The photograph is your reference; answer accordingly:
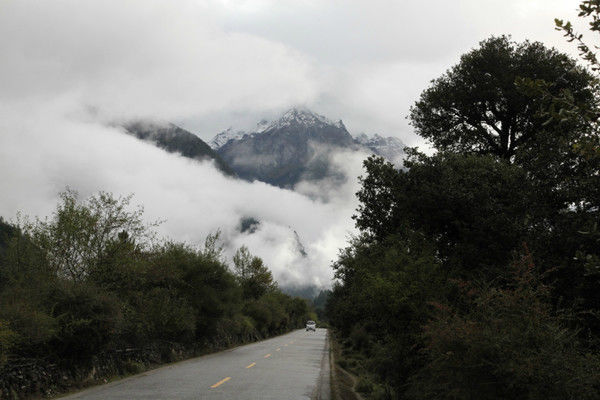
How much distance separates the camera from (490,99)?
23016 millimetres

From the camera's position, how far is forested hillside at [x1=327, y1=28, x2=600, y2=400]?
279 inches

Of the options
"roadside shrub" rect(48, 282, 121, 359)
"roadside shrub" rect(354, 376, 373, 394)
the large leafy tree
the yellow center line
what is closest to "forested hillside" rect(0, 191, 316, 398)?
"roadside shrub" rect(48, 282, 121, 359)

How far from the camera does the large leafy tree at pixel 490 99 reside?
72.6 ft

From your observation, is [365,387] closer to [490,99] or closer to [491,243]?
[491,243]

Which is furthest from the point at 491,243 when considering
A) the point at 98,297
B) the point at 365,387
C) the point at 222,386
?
the point at 98,297

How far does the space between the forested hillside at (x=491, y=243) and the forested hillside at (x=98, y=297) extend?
9.29 m

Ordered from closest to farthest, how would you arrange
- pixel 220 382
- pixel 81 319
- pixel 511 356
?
pixel 511 356, pixel 81 319, pixel 220 382

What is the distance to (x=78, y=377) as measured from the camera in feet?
50.4

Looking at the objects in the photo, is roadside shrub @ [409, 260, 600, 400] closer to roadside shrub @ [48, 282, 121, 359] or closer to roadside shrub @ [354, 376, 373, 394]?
roadside shrub @ [354, 376, 373, 394]

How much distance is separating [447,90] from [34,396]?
70.0ft

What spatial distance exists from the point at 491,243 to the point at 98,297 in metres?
13.0

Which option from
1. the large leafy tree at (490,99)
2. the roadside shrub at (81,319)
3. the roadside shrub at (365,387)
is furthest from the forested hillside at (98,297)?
the large leafy tree at (490,99)

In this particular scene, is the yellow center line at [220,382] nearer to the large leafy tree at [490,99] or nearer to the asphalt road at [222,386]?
the asphalt road at [222,386]

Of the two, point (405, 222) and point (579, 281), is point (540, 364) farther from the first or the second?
point (405, 222)
